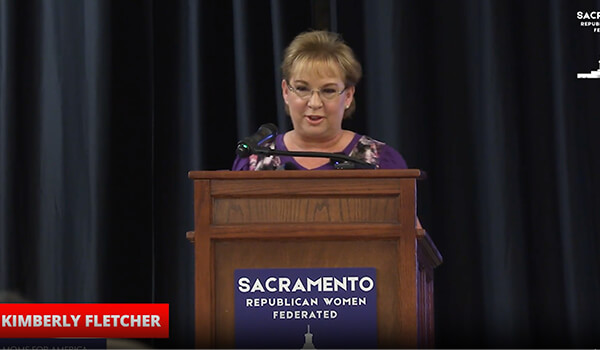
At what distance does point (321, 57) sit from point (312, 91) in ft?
0.33

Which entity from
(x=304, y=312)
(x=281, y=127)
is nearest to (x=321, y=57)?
(x=281, y=127)

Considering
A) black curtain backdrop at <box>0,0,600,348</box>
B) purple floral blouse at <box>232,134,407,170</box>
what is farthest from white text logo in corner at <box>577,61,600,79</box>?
purple floral blouse at <box>232,134,407,170</box>

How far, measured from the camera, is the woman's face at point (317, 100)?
258 cm

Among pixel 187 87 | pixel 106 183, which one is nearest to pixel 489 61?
pixel 187 87

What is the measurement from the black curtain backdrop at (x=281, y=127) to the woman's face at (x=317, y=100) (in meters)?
0.66

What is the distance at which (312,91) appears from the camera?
258 cm

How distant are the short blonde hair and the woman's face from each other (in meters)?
0.01

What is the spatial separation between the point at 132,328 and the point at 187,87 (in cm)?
144

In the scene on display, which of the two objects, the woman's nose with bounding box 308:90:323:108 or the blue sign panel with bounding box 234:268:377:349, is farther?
the woman's nose with bounding box 308:90:323:108

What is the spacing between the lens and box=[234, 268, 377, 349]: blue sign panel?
178cm

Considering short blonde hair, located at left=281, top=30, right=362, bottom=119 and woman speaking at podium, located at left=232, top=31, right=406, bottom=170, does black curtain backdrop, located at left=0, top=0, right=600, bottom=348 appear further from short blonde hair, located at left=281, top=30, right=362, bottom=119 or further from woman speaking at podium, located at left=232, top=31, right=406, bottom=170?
short blonde hair, located at left=281, top=30, right=362, bottom=119

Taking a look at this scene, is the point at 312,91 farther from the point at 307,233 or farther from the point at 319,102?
the point at 307,233

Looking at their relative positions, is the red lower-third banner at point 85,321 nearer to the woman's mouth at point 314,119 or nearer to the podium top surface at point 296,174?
the podium top surface at point 296,174

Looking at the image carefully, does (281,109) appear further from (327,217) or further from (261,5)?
(327,217)
